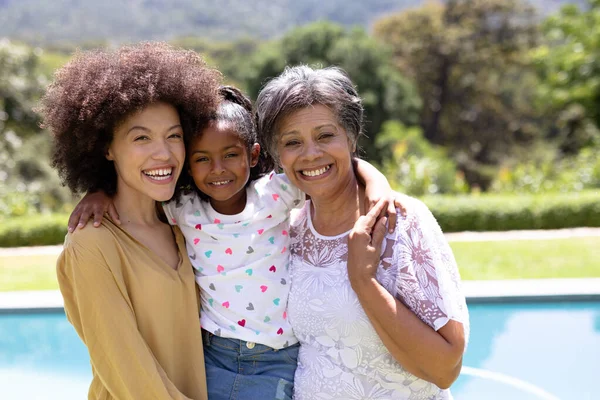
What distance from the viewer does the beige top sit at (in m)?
2.17

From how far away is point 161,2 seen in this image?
10125 centimetres

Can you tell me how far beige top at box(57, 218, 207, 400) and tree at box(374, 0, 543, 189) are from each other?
29.0 metres

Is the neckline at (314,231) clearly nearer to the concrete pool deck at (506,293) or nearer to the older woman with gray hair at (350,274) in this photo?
the older woman with gray hair at (350,274)

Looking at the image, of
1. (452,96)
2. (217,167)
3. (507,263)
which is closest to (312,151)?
(217,167)

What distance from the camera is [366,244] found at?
2.34 meters

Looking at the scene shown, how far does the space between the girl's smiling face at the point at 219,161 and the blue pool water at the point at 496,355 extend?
11.5 ft

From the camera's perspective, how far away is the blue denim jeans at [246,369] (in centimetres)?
249

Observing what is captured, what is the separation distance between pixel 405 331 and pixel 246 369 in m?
0.71

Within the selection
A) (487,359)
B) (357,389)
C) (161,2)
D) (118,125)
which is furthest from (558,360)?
(161,2)

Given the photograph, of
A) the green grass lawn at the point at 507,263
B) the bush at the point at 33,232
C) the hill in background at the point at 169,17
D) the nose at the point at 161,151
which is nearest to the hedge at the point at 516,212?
the green grass lawn at the point at 507,263

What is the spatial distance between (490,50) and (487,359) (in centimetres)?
2744

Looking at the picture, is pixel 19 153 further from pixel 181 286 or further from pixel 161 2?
pixel 161 2

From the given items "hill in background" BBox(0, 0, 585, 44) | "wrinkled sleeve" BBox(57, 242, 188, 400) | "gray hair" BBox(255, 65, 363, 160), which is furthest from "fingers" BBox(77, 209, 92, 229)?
"hill in background" BBox(0, 0, 585, 44)

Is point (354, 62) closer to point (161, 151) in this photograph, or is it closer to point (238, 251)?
point (238, 251)
